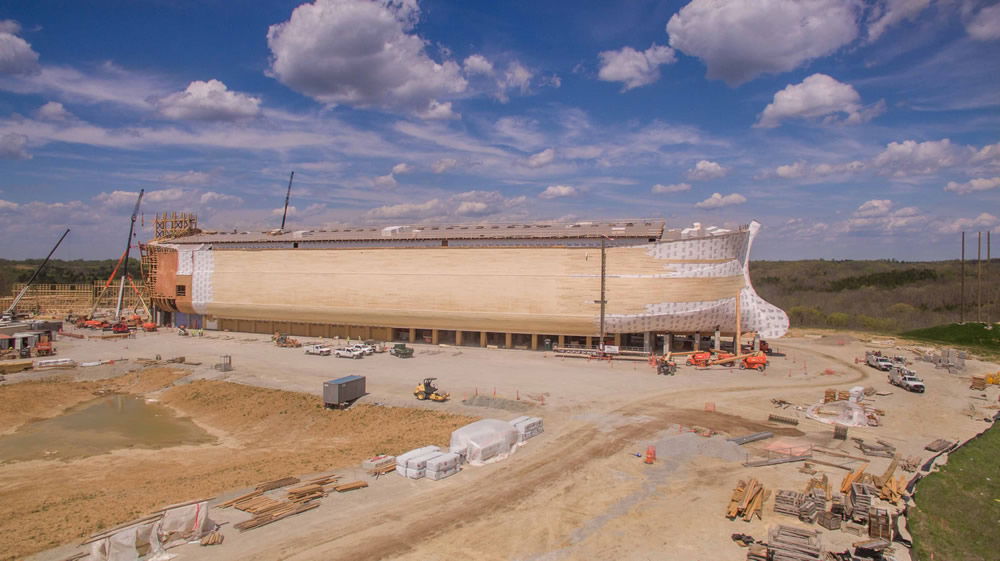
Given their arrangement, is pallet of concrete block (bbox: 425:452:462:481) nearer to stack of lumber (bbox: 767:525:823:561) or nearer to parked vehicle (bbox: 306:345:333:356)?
stack of lumber (bbox: 767:525:823:561)

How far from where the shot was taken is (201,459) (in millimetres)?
26703

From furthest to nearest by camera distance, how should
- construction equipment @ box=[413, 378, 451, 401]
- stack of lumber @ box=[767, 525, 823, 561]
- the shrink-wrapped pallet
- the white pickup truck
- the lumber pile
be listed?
the white pickup truck
construction equipment @ box=[413, 378, 451, 401]
the shrink-wrapped pallet
the lumber pile
stack of lumber @ box=[767, 525, 823, 561]

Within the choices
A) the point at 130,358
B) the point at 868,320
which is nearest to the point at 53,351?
the point at 130,358

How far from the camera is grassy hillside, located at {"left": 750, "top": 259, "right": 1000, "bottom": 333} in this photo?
284 feet

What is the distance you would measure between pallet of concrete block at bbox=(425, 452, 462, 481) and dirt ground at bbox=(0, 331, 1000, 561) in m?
0.42

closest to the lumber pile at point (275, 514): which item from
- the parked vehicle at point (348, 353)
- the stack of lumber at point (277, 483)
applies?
the stack of lumber at point (277, 483)

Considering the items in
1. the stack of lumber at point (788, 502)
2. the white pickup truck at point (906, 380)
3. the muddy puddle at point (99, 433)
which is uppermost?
the white pickup truck at point (906, 380)

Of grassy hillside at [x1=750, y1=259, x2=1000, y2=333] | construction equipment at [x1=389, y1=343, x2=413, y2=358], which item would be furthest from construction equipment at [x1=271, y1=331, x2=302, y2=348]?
grassy hillside at [x1=750, y1=259, x2=1000, y2=333]

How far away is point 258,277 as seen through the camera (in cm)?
6531

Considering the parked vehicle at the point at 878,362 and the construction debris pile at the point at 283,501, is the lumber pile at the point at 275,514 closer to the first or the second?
the construction debris pile at the point at 283,501

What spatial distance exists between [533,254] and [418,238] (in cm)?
1352

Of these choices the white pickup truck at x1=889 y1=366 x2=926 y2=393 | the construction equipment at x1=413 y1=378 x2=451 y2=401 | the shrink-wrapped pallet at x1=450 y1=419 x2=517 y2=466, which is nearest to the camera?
the shrink-wrapped pallet at x1=450 y1=419 x2=517 y2=466

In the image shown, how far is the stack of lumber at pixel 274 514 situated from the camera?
55.2 feet

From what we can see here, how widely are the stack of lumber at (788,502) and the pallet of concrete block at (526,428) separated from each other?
1073 centimetres
